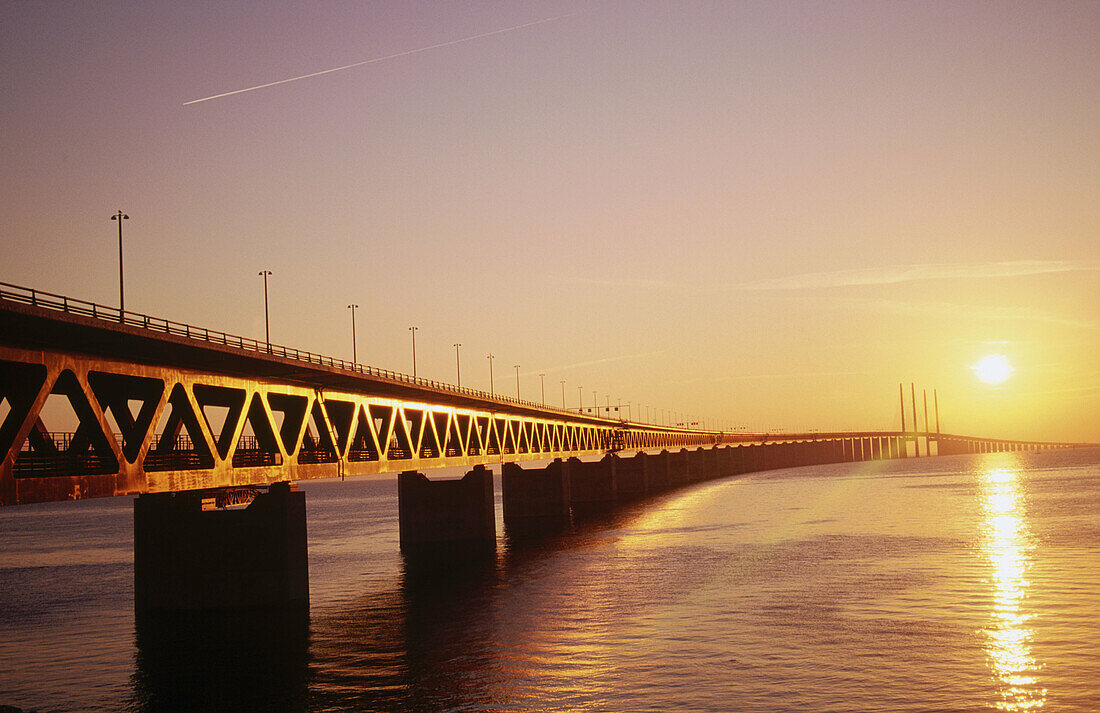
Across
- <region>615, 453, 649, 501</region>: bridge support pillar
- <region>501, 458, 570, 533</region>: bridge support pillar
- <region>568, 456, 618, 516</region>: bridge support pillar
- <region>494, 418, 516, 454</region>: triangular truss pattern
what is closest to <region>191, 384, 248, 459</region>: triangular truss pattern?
<region>494, 418, 516, 454</region>: triangular truss pattern

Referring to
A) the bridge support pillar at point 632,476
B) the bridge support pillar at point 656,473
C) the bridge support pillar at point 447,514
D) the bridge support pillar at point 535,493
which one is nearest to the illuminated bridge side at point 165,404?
the bridge support pillar at point 447,514

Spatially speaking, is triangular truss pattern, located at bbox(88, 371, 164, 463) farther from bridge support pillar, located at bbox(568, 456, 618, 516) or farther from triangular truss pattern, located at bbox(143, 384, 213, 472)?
bridge support pillar, located at bbox(568, 456, 618, 516)

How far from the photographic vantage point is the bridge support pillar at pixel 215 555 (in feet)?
152

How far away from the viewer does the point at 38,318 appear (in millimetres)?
29438

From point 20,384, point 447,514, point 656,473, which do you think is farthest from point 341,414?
point 656,473

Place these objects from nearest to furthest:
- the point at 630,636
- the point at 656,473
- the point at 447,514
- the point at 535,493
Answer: the point at 630,636, the point at 447,514, the point at 535,493, the point at 656,473

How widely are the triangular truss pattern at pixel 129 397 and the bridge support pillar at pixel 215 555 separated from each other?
4.57 m

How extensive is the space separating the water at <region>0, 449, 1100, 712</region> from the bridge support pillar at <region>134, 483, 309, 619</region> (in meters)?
2.32

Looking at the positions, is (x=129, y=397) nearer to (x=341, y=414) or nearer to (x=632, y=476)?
(x=341, y=414)

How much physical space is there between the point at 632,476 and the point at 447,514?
9398cm

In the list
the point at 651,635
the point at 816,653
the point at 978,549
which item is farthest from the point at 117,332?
the point at 978,549

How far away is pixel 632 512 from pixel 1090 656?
3597 inches

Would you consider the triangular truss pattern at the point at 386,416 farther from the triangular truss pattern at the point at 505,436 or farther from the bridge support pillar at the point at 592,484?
the bridge support pillar at the point at 592,484

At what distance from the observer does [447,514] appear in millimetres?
85188
